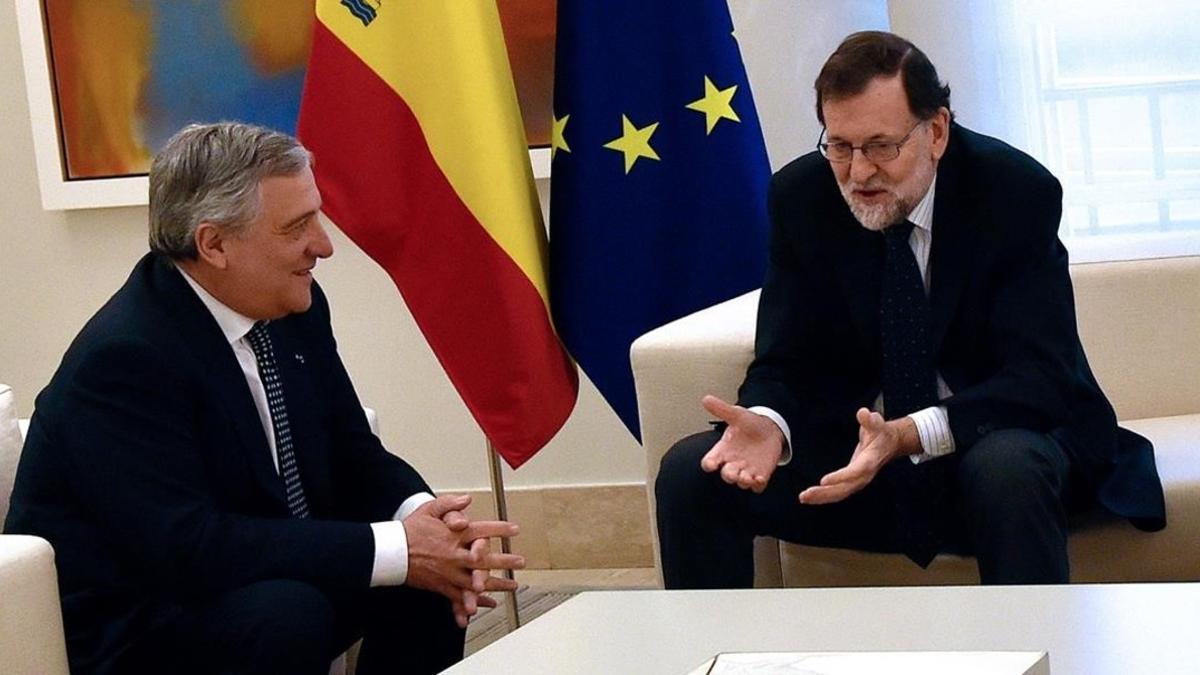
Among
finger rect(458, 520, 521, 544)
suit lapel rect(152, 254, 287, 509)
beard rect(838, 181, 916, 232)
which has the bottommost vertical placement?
finger rect(458, 520, 521, 544)

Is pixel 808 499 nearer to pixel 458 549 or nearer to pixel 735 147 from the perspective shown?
pixel 458 549

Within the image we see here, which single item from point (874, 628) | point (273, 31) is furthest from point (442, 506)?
point (273, 31)

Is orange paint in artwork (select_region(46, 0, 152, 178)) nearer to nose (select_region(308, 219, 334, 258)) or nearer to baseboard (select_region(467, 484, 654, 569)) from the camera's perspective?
baseboard (select_region(467, 484, 654, 569))

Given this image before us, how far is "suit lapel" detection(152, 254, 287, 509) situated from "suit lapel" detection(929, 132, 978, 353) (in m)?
1.07

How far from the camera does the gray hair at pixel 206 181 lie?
2.72m

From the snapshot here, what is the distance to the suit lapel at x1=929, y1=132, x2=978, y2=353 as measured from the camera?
2.87 meters

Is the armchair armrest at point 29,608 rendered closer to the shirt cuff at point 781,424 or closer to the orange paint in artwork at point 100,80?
the shirt cuff at point 781,424

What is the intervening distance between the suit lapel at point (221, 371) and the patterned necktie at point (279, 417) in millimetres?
35

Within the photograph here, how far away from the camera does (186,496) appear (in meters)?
2.61

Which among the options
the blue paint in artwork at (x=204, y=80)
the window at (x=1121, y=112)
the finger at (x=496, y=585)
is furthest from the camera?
the blue paint in artwork at (x=204, y=80)

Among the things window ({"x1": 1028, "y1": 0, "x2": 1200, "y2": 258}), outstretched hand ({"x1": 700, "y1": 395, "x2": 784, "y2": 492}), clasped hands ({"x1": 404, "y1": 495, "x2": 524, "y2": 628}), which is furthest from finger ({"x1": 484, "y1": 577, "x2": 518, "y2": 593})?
window ({"x1": 1028, "y1": 0, "x2": 1200, "y2": 258})

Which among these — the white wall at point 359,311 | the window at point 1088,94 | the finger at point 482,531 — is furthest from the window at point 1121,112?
the finger at point 482,531

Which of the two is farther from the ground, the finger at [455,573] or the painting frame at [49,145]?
the painting frame at [49,145]

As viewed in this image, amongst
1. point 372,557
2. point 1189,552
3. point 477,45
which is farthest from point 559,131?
point 1189,552
